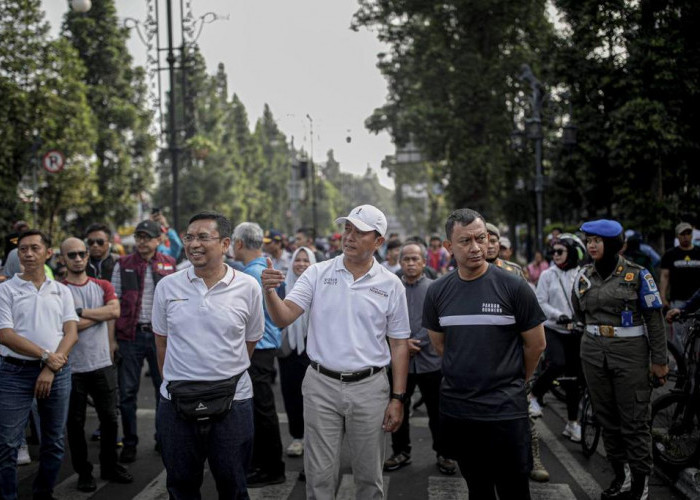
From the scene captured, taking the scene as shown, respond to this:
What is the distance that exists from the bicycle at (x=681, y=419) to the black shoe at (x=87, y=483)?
15.1 ft

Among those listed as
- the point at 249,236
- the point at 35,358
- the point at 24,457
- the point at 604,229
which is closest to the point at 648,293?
the point at 604,229

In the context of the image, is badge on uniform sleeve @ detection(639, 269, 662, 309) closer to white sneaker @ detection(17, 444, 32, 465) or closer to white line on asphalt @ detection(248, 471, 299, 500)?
white line on asphalt @ detection(248, 471, 299, 500)

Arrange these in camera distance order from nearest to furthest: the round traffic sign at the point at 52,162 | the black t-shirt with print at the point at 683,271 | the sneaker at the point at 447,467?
the sneaker at the point at 447,467 < the black t-shirt with print at the point at 683,271 < the round traffic sign at the point at 52,162

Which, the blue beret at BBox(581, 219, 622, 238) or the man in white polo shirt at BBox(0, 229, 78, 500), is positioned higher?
the blue beret at BBox(581, 219, 622, 238)

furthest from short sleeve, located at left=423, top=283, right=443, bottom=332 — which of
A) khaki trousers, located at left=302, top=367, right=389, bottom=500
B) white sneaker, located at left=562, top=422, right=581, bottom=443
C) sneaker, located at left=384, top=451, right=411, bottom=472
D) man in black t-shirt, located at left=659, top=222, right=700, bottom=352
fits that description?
man in black t-shirt, located at left=659, top=222, right=700, bottom=352

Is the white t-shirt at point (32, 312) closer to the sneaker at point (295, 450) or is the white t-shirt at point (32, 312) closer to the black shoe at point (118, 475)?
the black shoe at point (118, 475)

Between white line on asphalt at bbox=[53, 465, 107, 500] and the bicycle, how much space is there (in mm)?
4620

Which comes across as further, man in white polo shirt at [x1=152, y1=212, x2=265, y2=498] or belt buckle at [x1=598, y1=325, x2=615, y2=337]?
belt buckle at [x1=598, y1=325, x2=615, y2=337]

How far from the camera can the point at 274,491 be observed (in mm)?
5336

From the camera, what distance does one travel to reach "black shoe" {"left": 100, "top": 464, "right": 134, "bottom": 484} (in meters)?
5.53

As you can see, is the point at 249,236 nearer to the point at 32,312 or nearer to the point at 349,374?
the point at 32,312

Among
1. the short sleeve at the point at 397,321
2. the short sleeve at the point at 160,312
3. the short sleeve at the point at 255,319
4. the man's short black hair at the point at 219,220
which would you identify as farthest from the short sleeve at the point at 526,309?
the short sleeve at the point at 160,312

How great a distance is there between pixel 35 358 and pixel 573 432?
4997mm

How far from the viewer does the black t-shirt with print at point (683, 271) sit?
28.5 feet
